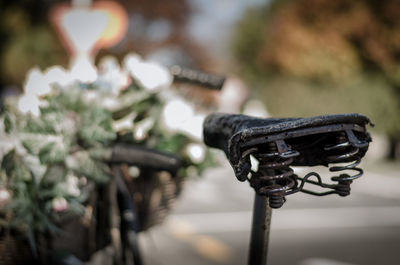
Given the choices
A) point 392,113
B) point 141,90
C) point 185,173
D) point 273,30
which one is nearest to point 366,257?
point 185,173

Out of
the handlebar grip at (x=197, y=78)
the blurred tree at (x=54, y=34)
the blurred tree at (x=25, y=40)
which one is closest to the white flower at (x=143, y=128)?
the handlebar grip at (x=197, y=78)

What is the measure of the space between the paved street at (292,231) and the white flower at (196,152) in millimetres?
806

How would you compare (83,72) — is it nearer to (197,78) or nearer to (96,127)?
(96,127)

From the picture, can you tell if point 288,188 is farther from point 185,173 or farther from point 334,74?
point 334,74

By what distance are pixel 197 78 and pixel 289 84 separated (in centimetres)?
1493

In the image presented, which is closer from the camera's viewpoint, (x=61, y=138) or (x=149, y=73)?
(x=61, y=138)

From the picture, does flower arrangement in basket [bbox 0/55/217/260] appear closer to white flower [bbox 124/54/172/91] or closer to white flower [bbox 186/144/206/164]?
white flower [bbox 124/54/172/91]

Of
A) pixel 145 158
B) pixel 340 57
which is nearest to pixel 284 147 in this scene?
pixel 145 158

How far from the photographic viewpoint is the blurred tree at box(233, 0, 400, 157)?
12.9m

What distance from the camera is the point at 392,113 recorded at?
1370cm

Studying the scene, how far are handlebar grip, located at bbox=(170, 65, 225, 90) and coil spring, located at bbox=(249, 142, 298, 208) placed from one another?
0.95 meters

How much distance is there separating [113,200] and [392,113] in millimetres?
13643

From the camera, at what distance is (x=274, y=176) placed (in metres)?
0.90

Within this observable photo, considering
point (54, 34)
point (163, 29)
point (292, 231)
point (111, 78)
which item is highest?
point (163, 29)
